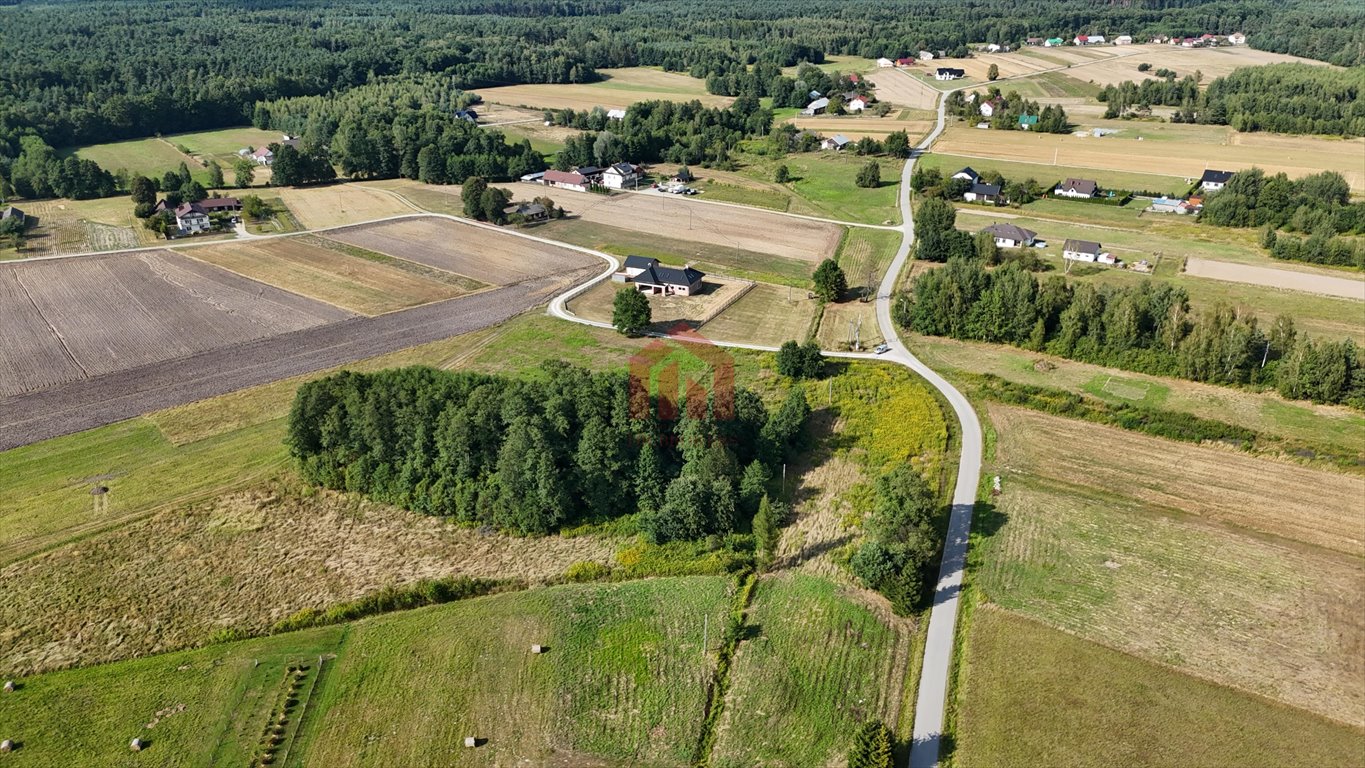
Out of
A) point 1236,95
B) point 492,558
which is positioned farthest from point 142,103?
point 1236,95

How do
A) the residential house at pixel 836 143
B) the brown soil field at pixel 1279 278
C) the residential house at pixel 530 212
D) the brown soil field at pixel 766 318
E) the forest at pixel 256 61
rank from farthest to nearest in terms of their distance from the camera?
the forest at pixel 256 61, the residential house at pixel 836 143, the residential house at pixel 530 212, the brown soil field at pixel 1279 278, the brown soil field at pixel 766 318

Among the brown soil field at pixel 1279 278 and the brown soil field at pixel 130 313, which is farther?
the brown soil field at pixel 1279 278

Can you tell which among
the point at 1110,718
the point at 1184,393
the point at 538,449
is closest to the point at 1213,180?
the point at 1184,393

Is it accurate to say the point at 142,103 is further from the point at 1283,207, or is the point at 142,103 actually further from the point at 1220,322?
the point at 1283,207

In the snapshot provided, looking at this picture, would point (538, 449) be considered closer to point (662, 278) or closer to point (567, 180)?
point (662, 278)

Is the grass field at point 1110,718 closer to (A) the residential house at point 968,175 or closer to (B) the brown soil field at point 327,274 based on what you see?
(B) the brown soil field at point 327,274

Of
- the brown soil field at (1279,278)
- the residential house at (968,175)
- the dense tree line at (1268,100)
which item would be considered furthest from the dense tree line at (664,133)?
the dense tree line at (1268,100)
